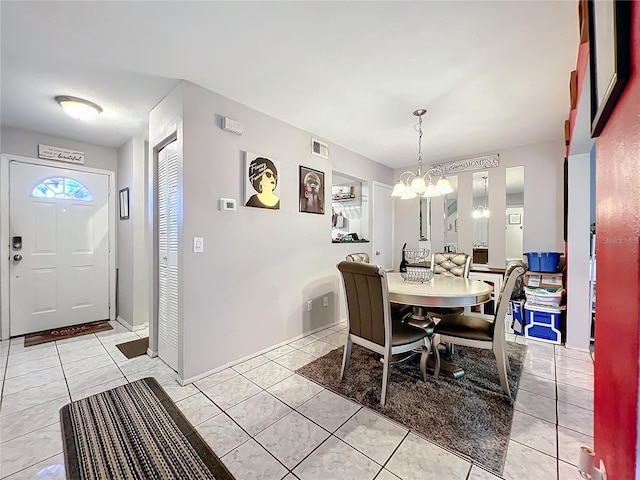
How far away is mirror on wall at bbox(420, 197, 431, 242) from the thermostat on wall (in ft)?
10.8

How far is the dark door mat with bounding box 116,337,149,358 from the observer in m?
2.77

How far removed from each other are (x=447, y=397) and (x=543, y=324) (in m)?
1.99

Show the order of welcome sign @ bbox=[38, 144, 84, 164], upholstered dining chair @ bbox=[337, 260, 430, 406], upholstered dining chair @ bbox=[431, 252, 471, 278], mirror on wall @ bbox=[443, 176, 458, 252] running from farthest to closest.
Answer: mirror on wall @ bbox=[443, 176, 458, 252] < welcome sign @ bbox=[38, 144, 84, 164] < upholstered dining chair @ bbox=[431, 252, 471, 278] < upholstered dining chair @ bbox=[337, 260, 430, 406]

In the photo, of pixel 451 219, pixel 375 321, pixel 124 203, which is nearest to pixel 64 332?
pixel 124 203

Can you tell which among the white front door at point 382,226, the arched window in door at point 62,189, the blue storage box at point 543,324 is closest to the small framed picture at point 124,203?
the arched window in door at point 62,189

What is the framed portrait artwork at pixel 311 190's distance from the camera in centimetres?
319

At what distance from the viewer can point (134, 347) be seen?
9.59 ft

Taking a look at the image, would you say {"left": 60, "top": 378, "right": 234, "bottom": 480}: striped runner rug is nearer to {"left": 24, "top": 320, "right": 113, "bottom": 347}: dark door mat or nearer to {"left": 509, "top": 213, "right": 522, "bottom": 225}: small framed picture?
{"left": 24, "top": 320, "right": 113, "bottom": 347}: dark door mat

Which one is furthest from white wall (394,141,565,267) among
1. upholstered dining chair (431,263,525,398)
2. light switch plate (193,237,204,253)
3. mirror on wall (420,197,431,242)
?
light switch plate (193,237,204,253)

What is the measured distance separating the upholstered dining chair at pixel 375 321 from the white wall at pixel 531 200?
8.32 ft

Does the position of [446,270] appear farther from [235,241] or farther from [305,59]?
[305,59]

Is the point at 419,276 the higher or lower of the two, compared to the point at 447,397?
higher

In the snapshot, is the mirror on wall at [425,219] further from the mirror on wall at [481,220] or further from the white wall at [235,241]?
the white wall at [235,241]

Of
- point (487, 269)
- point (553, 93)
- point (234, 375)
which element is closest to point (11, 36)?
point (234, 375)
